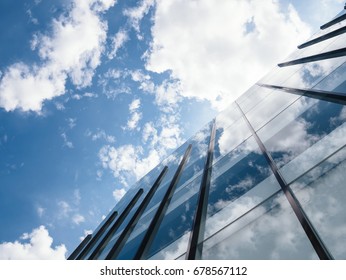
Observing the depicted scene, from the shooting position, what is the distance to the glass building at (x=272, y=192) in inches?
156

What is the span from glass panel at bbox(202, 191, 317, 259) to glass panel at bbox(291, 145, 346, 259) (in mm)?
241

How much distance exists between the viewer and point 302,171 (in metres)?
4.91

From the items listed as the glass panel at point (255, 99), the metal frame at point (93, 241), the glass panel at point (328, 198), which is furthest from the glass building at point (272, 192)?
the glass panel at point (255, 99)

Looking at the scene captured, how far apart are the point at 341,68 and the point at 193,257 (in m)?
5.89

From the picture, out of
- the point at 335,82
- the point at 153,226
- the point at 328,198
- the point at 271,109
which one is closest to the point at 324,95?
the point at 335,82

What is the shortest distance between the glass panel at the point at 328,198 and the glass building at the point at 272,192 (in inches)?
0.5

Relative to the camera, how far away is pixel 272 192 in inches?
201

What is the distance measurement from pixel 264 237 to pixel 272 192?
1.01m

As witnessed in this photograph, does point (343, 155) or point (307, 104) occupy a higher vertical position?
point (307, 104)

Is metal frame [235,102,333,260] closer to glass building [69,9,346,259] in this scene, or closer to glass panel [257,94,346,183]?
glass building [69,9,346,259]
